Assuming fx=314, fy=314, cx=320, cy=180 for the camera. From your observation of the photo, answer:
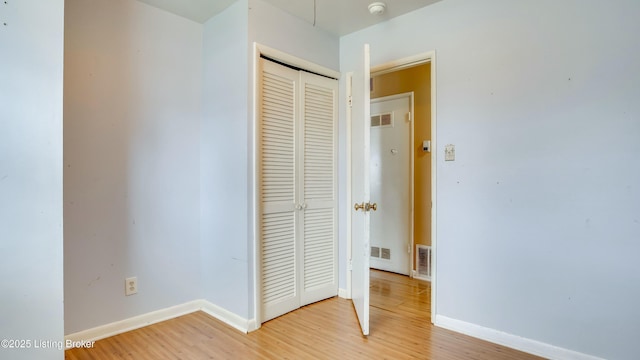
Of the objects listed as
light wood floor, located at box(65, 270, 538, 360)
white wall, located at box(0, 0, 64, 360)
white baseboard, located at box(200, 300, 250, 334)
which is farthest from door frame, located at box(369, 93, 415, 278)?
white wall, located at box(0, 0, 64, 360)

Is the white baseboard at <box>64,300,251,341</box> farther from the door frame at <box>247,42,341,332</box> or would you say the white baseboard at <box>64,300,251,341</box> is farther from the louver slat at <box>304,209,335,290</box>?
the louver slat at <box>304,209,335,290</box>

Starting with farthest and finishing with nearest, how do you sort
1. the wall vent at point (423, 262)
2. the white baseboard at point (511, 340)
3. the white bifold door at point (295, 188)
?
the wall vent at point (423, 262) < the white bifold door at point (295, 188) < the white baseboard at point (511, 340)

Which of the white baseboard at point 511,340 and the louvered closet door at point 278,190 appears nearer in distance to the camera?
the white baseboard at point 511,340

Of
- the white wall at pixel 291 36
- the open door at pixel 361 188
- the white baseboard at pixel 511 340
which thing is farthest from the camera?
the white wall at pixel 291 36

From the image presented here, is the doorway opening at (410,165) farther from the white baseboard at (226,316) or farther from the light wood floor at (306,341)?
the white baseboard at (226,316)

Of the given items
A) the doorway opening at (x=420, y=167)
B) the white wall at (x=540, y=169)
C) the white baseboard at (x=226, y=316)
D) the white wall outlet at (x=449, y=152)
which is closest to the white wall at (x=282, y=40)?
the white baseboard at (x=226, y=316)

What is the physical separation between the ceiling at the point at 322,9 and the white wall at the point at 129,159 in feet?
0.44

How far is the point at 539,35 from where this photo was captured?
192 cm

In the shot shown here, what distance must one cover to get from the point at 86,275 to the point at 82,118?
3.37 ft

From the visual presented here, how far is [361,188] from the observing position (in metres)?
2.25

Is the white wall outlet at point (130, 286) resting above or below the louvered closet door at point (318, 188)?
below

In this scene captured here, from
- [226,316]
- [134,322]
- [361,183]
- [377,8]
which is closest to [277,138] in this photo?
[361,183]

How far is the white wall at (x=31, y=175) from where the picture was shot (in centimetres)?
128

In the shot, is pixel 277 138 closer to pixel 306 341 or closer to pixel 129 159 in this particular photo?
pixel 129 159
